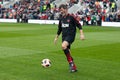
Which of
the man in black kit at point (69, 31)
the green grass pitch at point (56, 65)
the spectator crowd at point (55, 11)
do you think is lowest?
the spectator crowd at point (55, 11)

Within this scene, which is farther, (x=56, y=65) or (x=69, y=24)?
(x=56, y=65)

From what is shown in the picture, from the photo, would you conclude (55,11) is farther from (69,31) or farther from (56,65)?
(69,31)

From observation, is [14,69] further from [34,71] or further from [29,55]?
[29,55]

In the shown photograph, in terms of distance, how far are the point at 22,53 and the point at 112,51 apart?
428cm

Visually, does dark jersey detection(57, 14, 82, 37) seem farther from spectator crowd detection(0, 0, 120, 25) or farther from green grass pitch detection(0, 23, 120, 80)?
spectator crowd detection(0, 0, 120, 25)

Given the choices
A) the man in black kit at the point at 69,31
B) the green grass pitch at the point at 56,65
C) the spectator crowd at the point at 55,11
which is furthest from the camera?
the spectator crowd at the point at 55,11

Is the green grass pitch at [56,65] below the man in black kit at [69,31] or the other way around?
below

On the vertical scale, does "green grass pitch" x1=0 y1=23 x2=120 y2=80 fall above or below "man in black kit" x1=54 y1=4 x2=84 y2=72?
below

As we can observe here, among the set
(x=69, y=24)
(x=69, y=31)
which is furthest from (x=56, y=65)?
(x=69, y=24)

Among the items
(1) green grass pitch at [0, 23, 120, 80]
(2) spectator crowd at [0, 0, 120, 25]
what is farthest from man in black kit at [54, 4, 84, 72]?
(2) spectator crowd at [0, 0, 120, 25]

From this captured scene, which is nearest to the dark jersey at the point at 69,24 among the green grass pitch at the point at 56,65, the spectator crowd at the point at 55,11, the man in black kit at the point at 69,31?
the man in black kit at the point at 69,31

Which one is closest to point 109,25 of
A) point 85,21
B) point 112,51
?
point 85,21

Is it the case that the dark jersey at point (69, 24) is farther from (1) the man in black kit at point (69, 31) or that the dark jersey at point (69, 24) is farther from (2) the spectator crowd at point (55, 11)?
(2) the spectator crowd at point (55, 11)

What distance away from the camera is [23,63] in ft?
39.2
